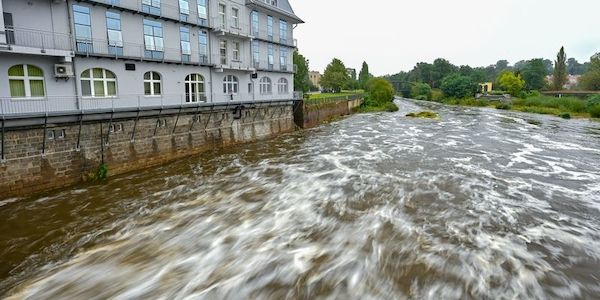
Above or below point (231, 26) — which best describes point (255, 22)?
above

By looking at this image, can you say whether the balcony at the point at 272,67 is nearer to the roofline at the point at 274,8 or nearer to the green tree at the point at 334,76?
the roofline at the point at 274,8

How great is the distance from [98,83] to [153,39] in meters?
4.30

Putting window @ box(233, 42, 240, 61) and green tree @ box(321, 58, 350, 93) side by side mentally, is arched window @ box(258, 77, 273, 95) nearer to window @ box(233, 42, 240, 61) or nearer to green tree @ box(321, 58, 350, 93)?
window @ box(233, 42, 240, 61)

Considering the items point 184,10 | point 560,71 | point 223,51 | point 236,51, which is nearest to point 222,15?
point 223,51

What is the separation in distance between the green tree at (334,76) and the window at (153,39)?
56.9 metres

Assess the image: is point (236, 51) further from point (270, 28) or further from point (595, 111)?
point (595, 111)

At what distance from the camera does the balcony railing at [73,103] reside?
13.9 m

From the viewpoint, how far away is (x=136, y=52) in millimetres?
18969

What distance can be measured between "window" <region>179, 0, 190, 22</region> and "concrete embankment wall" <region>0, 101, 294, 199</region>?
612 cm


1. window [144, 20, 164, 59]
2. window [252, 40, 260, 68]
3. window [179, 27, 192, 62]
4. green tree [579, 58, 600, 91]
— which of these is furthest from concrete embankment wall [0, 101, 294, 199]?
→ green tree [579, 58, 600, 91]

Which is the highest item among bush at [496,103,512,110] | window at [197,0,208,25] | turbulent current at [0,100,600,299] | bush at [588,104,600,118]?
window at [197,0,208,25]

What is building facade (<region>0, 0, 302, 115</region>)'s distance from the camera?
1455 centimetres

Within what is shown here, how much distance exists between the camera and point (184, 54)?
21938 mm

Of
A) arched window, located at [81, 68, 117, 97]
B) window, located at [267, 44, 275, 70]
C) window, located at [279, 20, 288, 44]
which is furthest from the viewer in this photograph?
window, located at [279, 20, 288, 44]
